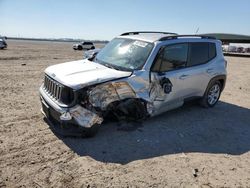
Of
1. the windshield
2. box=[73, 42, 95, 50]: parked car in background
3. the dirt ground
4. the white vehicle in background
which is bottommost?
box=[73, 42, 95, 50]: parked car in background

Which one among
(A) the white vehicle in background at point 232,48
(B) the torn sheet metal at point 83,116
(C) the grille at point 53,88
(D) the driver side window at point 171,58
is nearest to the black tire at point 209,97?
(D) the driver side window at point 171,58

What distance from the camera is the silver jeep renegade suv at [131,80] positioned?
15.5 ft

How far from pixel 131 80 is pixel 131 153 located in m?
1.42

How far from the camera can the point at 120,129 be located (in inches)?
214

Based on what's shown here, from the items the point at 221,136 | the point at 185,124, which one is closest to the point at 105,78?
the point at 185,124

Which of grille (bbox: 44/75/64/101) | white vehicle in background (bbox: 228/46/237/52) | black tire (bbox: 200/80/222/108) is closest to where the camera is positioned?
grille (bbox: 44/75/64/101)

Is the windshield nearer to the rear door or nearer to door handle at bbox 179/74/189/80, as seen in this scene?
the rear door

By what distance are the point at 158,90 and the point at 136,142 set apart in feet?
4.28

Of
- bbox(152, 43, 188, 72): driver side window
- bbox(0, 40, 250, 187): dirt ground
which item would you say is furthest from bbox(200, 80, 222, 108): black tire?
bbox(152, 43, 188, 72): driver side window

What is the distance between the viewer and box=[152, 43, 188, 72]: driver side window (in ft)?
18.8

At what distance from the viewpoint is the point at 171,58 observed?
605 centimetres

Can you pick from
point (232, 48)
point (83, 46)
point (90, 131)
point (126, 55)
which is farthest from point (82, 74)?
point (83, 46)

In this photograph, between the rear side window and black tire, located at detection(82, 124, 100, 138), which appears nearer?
black tire, located at detection(82, 124, 100, 138)

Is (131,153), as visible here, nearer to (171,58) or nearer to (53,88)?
(53,88)
